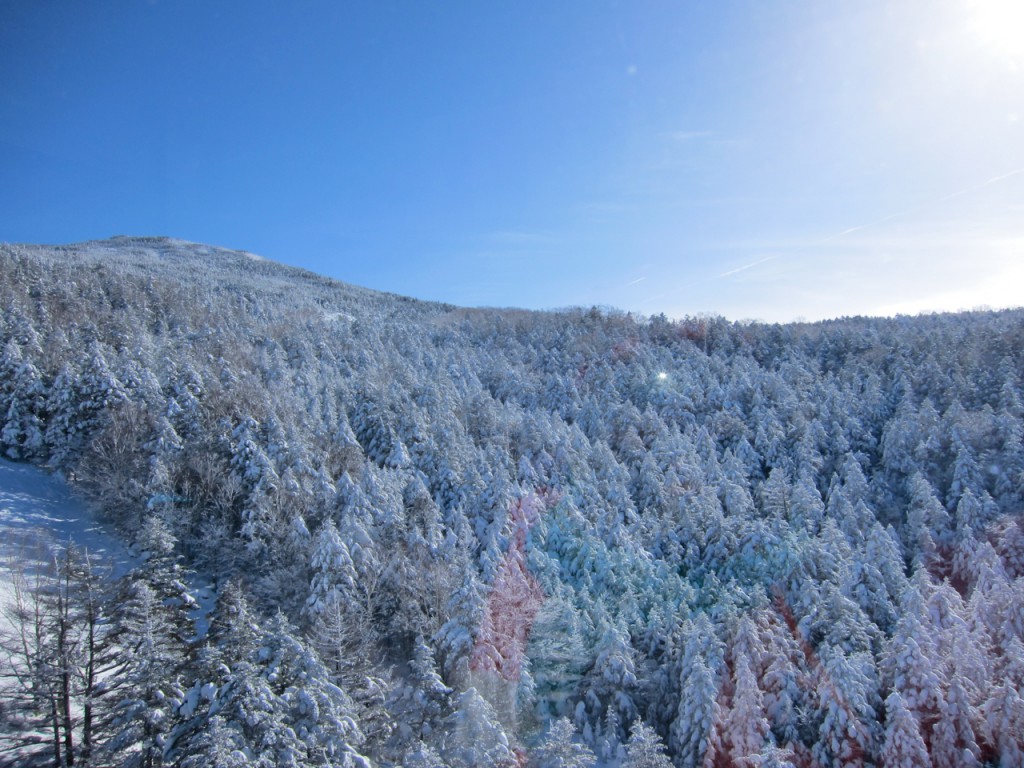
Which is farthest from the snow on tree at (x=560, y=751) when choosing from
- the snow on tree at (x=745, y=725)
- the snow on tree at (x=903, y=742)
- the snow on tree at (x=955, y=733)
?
the snow on tree at (x=955, y=733)

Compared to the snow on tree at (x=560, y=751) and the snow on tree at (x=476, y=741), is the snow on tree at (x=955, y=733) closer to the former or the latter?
the snow on tree at (x=560, y=751)

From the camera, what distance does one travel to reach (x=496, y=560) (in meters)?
33.3

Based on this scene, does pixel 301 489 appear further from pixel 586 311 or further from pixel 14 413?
pixel 586 311

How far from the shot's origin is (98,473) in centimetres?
3522

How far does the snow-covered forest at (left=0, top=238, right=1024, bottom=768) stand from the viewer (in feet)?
57.2

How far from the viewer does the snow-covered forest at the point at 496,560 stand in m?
17.4

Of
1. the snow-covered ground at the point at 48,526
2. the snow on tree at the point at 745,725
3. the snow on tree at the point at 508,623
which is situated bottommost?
the snow on tree at the point at 745,725

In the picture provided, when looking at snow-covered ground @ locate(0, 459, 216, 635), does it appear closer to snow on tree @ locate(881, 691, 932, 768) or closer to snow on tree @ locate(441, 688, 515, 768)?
snow on tree @ locate(441, 688, 515, 768)

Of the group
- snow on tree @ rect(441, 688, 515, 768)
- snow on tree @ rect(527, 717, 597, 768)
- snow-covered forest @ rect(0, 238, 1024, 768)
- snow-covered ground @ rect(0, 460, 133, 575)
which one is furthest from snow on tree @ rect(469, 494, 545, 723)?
snow-covered ground @ rect(0, 460, 133, 575)

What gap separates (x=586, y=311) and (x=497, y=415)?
198 ft

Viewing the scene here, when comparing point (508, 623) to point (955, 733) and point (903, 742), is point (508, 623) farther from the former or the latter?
point (955, 733)

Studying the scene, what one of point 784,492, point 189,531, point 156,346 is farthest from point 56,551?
point 784,492

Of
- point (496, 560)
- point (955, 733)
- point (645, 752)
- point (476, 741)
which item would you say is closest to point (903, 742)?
point (955, 733)

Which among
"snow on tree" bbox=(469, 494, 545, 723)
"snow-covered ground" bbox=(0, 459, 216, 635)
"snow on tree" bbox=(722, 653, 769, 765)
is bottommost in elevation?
"snow on tree" bbox=(722, 653, 769, 765)
